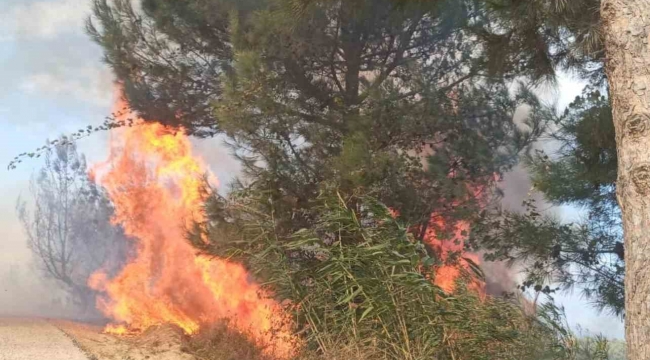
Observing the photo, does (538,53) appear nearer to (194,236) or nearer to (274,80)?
(274,80)

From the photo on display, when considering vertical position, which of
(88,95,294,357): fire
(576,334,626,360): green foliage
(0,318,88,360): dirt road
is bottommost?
(0,318,88,360): dirt road

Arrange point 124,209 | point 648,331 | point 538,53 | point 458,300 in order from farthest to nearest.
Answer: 1. point 124,209
2. point 538,53
3. point 458,300
4. point 648,331

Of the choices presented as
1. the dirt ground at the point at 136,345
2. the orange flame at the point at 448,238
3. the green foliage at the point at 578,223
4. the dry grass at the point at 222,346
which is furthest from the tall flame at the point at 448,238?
the dirt ground at the point at 136,345

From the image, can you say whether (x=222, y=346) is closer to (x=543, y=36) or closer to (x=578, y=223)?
(x=578, y=223)

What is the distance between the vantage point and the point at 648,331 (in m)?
2.89

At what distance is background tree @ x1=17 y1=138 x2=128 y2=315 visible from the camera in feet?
34.7

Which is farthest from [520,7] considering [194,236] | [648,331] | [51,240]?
[51,240]

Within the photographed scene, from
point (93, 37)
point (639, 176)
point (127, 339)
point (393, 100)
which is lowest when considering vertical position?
point (127, 339)

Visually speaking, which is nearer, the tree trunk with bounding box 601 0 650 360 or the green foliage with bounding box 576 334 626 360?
the tree trunk with bounding box 601 0 650 360

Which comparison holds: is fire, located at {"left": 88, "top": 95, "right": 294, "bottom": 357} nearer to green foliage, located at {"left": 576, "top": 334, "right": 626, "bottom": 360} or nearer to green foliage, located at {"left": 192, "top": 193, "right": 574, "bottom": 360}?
green foliage, located at {"left": 192, "top": 193, "right": 574, "bottom": 360}

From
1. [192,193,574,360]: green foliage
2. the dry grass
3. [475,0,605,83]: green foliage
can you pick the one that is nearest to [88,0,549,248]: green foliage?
[475,0,605,83]: green foliage

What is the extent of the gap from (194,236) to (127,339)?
4.79 feet

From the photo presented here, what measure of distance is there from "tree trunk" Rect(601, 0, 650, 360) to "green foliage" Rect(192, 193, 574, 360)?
42.0 inches

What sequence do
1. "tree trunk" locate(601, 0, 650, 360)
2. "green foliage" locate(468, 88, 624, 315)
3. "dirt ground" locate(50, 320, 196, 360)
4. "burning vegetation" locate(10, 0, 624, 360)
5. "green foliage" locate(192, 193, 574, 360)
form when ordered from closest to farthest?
"tree trunk" locate(601, 0, 650, 360) < "green foliage" locate(192, 193, 574, 360) < "burning vegetation" locate(10, 0, 624, 360) < "green foliage" locate(468, 88, 624, 315) < "dirt ground" locate(50, 320, 196, 360)
